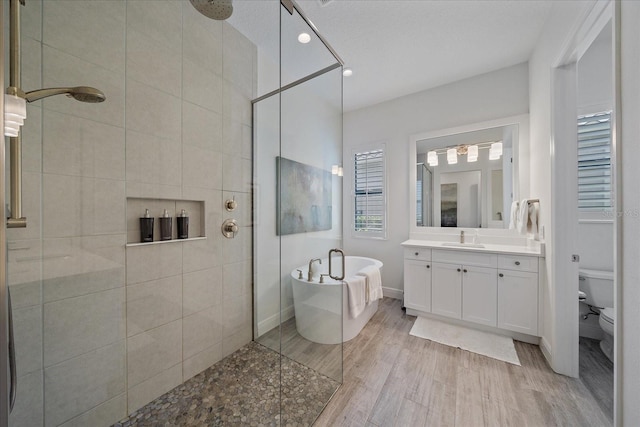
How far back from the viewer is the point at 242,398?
155 cm

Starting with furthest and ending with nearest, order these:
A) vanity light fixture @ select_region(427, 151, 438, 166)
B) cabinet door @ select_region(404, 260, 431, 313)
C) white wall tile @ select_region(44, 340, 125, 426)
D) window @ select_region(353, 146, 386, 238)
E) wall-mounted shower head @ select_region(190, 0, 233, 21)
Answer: window @ select_region(353, 146, 386, 238)
vanity light fixture @ select_region(427, 151, 438, 166)
cabinet door @ select_region(404, 260, 431, 313)
wall-mounted shower head @ select_region(190, 0, 233, 21)
white wall tile @ select_region(44, 340, 125, 426)

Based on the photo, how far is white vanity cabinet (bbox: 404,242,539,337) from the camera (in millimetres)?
2158

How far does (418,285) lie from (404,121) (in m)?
2.16

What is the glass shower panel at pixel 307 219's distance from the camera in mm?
1802

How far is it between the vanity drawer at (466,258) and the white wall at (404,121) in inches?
26.9

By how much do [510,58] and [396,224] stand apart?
7.11 feet

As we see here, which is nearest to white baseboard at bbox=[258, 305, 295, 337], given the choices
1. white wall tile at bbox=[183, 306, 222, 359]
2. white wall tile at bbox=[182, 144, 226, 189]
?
white wall tile at bbox=[183, 306, 222, 359]

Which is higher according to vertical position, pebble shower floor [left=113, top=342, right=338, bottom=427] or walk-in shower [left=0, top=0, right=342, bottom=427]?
walk-in shower [left=0, top=0, right=342, bottom=427]

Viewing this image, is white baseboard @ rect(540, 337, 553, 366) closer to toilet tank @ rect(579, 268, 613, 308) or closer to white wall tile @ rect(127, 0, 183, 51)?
toilet tank @ rect(579, 268, 613, 308)

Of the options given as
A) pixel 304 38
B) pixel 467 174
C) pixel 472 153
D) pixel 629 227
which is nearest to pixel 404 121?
pixel 472 153

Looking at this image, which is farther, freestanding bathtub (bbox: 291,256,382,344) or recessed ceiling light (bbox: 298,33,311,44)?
freestanding bathtub (bbox: 291,256,382,344)

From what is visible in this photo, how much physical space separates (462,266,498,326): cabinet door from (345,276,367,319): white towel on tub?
3.47 ft

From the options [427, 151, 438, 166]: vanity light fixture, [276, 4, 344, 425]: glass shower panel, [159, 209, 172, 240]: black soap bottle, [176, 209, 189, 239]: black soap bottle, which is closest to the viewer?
[159, 209, 172, 240]: black soap bottle

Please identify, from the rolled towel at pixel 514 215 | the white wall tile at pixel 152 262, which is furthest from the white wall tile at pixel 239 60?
the rolled towel at pixel 514 215
